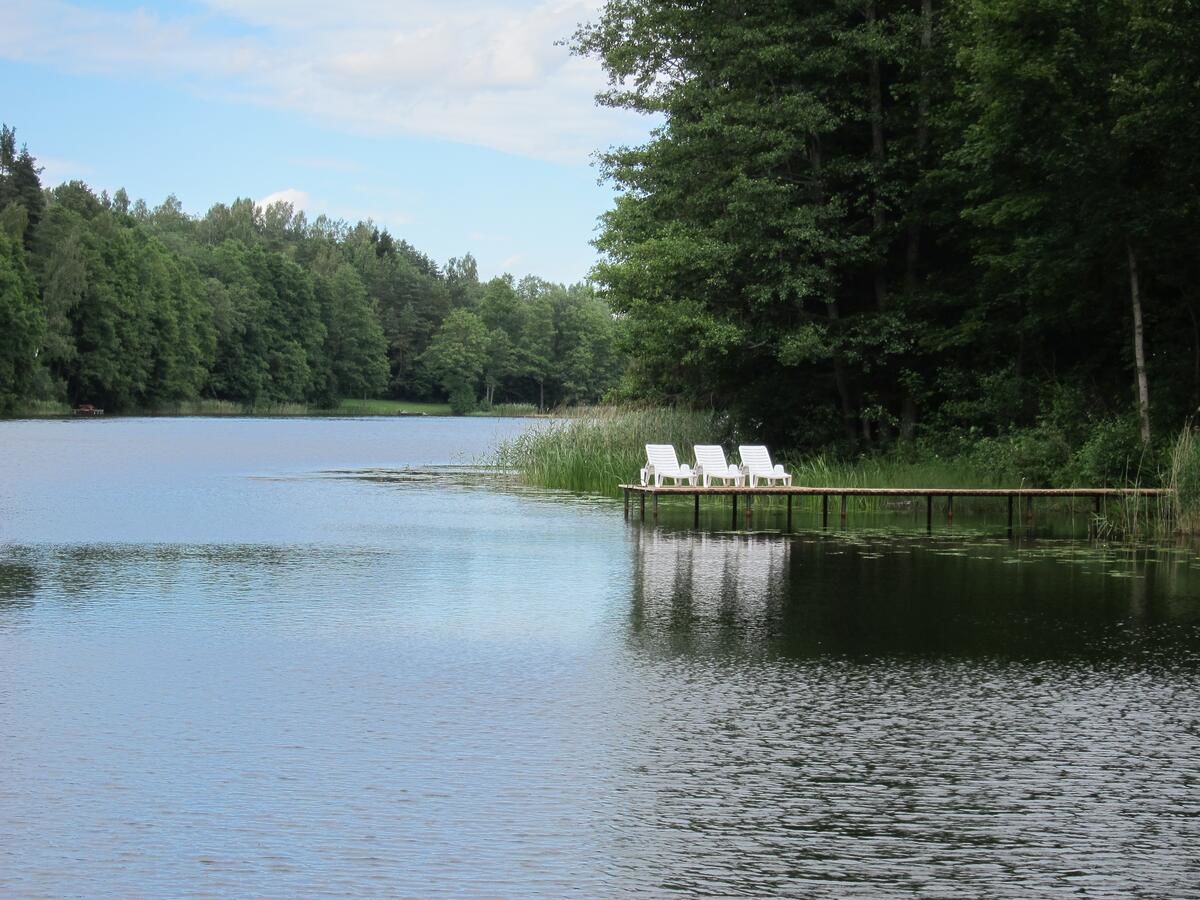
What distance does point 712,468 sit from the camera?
26.8 meters

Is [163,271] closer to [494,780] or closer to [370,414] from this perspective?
[370,414]

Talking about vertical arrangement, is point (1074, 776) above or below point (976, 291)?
below

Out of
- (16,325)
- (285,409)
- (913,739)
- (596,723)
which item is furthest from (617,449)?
(285,409)

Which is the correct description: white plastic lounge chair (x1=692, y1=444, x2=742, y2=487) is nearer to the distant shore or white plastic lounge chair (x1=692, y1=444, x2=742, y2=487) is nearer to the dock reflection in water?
the dock reflection in water

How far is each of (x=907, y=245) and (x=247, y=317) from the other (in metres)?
108

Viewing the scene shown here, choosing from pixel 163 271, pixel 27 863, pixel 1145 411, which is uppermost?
pixel 163 271

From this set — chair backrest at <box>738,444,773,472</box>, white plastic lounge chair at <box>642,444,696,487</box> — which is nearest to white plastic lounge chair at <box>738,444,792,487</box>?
chair backrest at <box>738,444,773,472</box>

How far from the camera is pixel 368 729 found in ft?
29.2

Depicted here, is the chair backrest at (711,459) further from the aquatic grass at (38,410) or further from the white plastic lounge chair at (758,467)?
the aquatic grass at (38,410)

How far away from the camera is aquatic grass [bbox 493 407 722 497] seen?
3434cm

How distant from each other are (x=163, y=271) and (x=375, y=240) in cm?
8375

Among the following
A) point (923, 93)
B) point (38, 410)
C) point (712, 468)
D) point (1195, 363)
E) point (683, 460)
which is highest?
point (923, 93)

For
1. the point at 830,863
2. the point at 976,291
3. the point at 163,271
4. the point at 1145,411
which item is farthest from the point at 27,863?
the point at 163,271

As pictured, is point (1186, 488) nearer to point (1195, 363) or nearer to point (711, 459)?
point (1195, 363)
